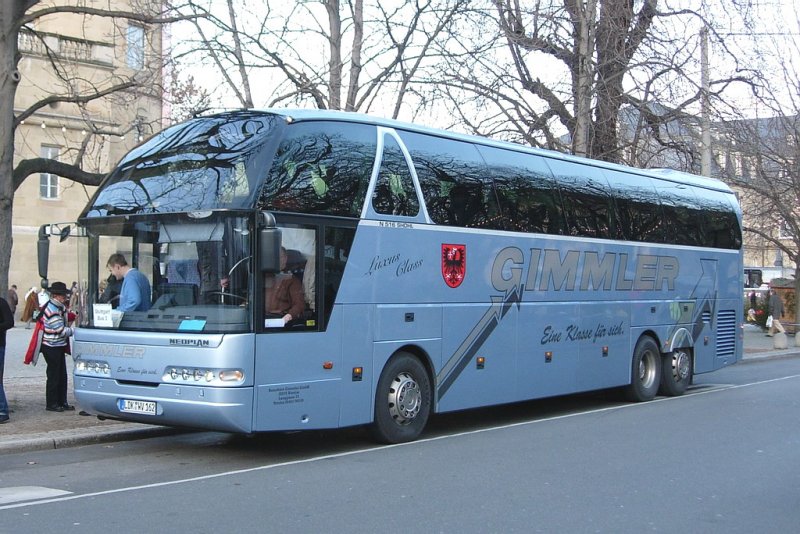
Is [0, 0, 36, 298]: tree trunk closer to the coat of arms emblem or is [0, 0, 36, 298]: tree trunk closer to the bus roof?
the bus roof

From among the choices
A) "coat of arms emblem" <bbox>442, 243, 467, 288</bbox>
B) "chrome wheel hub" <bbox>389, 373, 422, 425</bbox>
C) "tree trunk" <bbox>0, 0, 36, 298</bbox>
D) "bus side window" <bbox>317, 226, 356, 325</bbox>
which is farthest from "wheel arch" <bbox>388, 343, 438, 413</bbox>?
"tree trunk" <bbox>0, 0, 36, 298</bbox>

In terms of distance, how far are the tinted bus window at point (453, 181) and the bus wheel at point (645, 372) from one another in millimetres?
4888

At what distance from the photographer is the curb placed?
34.7 feet

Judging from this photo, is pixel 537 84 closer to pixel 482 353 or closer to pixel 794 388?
pixel 794 388

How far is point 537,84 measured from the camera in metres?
21.0

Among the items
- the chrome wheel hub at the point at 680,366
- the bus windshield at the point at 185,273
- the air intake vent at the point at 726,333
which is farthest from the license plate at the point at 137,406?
the air intake vent at the point at 726,333

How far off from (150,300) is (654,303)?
31.9 feet

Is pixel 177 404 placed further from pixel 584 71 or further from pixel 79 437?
pixel 584 71

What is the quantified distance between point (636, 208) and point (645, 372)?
2.96m

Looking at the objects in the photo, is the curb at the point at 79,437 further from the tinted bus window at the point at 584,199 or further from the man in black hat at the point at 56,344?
the tinted bus window at the point at 584,199

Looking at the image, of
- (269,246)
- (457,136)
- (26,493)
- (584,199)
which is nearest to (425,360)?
(457,136)

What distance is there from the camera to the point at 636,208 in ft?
52.9

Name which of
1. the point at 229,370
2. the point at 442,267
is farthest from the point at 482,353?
the point at 229,370

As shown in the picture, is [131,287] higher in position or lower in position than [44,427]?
higher
